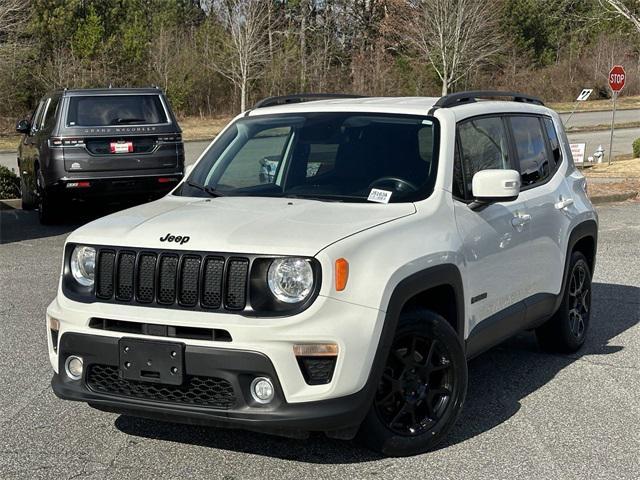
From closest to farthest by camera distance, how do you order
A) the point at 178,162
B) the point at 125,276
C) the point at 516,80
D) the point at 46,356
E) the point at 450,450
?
1. the point at 125,276
2. the point at 450,450
3. the point at 46,356
4. the point at 178,162
5. the point at 516,80

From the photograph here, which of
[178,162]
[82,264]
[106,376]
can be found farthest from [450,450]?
[178,162]

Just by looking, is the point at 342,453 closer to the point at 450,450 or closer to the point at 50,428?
the point at 450,450

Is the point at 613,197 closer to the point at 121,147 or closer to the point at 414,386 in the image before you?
the point at 121,147

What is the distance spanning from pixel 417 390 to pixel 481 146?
66.3 inches

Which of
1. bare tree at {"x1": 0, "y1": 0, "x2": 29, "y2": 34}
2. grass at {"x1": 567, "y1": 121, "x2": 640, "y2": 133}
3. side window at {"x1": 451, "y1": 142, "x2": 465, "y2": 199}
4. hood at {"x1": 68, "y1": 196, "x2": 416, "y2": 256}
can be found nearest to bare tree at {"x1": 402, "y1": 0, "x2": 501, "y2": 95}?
grass at {"x1": 567, "y1": 121, "x2": 640, "y2": 133}

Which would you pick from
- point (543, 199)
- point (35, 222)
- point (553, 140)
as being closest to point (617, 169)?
point (35, 222)

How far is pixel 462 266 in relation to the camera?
5.12 meters

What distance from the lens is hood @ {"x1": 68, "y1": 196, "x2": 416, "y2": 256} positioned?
4.36m

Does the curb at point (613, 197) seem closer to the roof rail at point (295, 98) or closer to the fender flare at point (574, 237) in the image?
the fender flare at point (574, 237)

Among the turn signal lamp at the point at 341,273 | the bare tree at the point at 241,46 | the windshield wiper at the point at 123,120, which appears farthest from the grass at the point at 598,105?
the turn signal lamp at the point at 341,273

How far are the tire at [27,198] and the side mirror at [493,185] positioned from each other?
11.1 m

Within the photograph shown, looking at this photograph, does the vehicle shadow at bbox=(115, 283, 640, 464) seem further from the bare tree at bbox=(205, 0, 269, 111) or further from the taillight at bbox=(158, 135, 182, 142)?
the bare tree at bbox=(205, 0, 269, 111)

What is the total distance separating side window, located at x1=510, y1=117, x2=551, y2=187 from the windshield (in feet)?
3.29

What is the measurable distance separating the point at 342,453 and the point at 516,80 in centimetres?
5785
